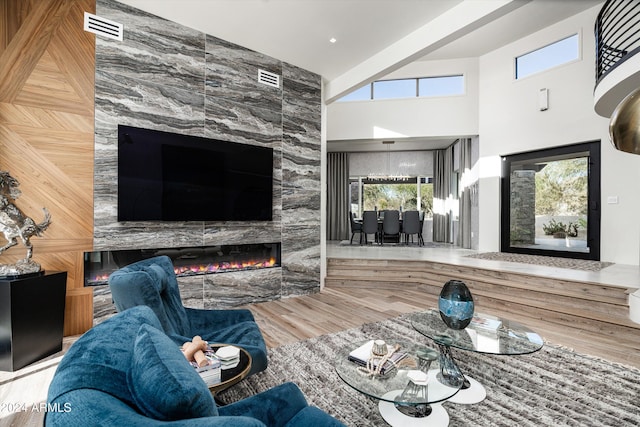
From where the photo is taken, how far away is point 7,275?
248 centimetres

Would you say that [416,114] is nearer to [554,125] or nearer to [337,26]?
[554,125]

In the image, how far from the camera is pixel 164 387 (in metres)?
0.70

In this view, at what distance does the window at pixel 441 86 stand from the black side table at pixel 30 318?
7.47 meters

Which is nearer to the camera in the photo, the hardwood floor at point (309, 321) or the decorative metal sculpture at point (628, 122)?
the decorative metal sculpture at point (628, 122)

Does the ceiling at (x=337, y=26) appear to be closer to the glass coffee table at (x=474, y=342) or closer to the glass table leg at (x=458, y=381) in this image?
the glass coffee table at (x=474, y=342)

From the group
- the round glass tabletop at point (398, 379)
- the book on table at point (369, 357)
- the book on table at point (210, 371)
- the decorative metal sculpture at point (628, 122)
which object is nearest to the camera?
the decorative metal sculpture at point (628, 122)

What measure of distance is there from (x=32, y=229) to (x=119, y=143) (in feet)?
3.72

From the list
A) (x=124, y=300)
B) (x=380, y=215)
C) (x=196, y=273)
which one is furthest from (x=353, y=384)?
(x=380, y=215)

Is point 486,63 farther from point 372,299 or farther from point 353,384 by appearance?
point 353,384

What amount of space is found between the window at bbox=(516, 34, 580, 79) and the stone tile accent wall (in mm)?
4555

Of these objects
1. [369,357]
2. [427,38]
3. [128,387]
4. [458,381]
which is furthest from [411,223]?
[128,387]

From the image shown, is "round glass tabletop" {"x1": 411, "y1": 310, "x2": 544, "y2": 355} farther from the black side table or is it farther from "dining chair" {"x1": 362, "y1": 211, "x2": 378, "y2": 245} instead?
"dining chair" {"x1": 362, "y1": 211, "x2": 378, "y2": 245}

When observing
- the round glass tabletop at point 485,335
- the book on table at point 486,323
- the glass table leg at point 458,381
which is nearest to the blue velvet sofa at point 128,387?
the glass table leg at point 458,381

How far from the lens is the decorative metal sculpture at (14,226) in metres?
2.53
